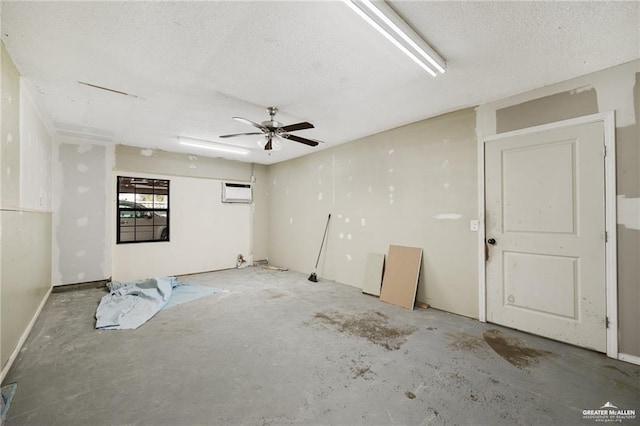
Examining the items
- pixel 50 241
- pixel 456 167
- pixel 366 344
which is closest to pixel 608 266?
pixel 456 167

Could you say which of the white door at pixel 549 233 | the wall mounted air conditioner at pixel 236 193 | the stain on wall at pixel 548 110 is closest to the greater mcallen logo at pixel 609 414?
the white door at pixel 549 233

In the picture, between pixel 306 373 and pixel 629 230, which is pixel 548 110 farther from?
pixel 306 373

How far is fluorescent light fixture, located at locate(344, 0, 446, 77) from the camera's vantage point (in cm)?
164

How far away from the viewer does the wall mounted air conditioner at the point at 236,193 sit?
6.38 m

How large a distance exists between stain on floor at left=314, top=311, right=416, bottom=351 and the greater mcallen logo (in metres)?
1.32

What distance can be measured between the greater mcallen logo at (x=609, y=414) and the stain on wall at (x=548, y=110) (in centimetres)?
244

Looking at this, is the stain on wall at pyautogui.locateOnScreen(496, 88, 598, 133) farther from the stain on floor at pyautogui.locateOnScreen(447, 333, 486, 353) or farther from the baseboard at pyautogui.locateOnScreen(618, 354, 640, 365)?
the stain on floor at pyautogui.locateOnScreen(447, 333, 486, 353)

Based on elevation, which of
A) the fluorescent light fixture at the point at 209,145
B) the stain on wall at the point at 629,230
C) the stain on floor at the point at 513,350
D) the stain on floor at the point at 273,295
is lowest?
the stain on floor at the point at 273,295

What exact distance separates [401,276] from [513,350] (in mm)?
1606

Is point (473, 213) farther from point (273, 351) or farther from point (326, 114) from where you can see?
point (273, 351)

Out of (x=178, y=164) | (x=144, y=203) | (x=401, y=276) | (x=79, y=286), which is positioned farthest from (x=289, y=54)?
(x=79, y=286)

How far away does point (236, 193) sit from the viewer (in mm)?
6547

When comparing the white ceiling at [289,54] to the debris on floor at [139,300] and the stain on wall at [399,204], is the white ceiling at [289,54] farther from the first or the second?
the debris on floor at [139,300]

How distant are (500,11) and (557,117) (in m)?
1.60
